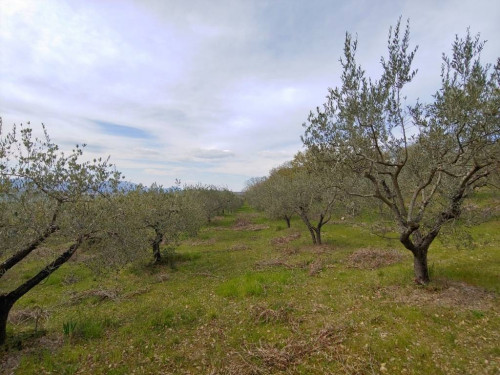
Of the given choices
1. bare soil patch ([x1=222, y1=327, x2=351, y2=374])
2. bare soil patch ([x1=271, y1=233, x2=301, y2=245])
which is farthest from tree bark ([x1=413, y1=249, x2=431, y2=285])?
bare soil patch ([x1=271, y1=233, x2=301, y2=245])

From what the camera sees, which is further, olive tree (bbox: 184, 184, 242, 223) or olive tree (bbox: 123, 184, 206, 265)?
olive tree (bbox: 184, 184, 242, 223)

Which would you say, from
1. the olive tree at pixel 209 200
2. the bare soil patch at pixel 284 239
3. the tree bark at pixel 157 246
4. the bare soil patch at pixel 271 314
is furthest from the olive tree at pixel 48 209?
the olive tree at pixel 209 200

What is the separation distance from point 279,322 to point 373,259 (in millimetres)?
10290

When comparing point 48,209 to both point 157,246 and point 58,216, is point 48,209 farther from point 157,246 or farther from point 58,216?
point 157,246

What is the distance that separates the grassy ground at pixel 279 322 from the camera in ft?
26.4

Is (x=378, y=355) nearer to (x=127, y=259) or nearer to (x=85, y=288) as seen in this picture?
(x=127, y=259)

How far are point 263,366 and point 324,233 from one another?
24984mm

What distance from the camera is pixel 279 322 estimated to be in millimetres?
10523

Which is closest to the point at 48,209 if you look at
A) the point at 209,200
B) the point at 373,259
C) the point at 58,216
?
the point at 58,216

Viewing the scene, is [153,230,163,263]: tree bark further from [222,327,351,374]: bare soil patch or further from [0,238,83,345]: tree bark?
[222,327,351,374]: bare soil patch

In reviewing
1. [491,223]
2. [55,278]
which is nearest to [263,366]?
[55,278]

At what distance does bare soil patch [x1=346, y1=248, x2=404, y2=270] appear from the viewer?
17.0 m

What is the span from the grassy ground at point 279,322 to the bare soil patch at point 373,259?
0.12 metres

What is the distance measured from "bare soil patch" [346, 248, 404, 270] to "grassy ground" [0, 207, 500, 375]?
12 cm
